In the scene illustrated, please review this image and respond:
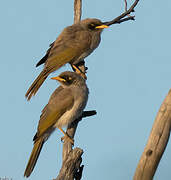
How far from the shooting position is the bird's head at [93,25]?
9845 mm

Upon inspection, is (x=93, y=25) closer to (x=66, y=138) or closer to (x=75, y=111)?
(x=75, y=111)

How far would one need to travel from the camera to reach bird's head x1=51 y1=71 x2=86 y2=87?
836cm

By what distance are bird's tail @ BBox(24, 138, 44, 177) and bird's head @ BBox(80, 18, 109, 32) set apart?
10.5 ft

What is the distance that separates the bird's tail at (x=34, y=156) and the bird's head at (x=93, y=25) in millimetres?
3192

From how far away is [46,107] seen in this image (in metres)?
8.41

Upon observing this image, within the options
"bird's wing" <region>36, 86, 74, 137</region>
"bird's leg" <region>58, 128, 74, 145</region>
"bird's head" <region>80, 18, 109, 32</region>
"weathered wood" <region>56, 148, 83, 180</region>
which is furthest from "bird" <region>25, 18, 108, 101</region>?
"weathered wood" <region>56, 148, 83, 180</region>

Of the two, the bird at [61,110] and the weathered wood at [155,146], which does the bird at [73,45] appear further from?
the weathered wood at [155,146]

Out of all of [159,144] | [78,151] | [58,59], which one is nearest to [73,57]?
[58,59]

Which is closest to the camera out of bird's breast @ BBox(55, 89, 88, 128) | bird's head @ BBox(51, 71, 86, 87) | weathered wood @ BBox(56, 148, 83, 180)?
weathered wood @ BBox(56, 148, 83, 180)

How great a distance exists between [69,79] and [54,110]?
28.8 inches

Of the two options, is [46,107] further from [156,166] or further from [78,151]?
[156,166]

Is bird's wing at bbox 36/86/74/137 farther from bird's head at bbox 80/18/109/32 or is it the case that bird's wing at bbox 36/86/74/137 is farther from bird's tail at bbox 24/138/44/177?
bird's head at bbox 80/18/109/32

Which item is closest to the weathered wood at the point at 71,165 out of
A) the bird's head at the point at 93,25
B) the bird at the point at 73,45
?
the bird at the point at 73,45

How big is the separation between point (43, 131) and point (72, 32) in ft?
9.01
